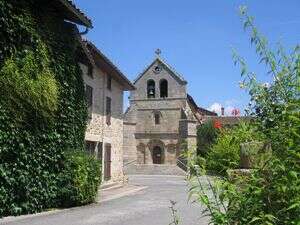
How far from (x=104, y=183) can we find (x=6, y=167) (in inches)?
418

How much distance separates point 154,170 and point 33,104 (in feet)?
117

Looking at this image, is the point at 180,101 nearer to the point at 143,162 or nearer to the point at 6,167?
the point at 143,162

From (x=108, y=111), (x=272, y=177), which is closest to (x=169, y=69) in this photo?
(x=108, y=111)

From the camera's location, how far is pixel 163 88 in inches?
2224

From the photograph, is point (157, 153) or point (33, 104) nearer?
point (33, 104)

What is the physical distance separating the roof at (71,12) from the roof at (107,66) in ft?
6.22

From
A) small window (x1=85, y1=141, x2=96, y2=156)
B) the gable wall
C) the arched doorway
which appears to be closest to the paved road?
small window (x1=85, y1=141, x2=96, y2=156)

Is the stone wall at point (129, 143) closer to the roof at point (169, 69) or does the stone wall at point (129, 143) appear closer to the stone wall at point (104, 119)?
the roof at point (169, 69)

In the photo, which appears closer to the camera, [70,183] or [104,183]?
[70,183]

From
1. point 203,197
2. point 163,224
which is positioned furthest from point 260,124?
point 163,224

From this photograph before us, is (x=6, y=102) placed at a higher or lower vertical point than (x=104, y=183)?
higher

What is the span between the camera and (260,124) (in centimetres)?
357

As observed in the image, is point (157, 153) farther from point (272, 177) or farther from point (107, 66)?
point (272, 177)

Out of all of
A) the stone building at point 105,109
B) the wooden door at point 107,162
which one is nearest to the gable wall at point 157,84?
the stone building at point 105,109
